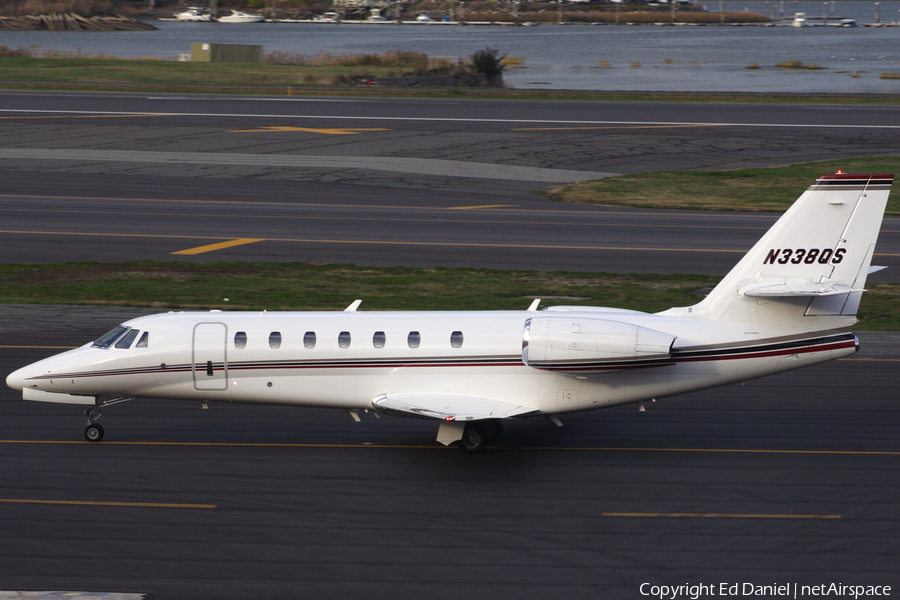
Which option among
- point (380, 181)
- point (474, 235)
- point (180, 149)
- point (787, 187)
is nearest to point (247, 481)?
point (474, 235)

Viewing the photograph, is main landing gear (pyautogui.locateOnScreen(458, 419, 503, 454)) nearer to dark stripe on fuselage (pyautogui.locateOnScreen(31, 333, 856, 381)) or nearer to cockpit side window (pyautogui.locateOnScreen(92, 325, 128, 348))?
dark stripe on fuselage (pyautogui.locateOnScreen(31, 333, 856, 381))

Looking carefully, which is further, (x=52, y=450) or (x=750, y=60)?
(x=750, y=60)

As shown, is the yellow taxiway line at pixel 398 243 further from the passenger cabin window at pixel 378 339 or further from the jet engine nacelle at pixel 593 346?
the jet engine nacelle at pixel 593 346

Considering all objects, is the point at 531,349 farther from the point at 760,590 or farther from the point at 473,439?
the point at 760,590

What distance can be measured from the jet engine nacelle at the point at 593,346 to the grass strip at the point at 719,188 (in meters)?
28.4

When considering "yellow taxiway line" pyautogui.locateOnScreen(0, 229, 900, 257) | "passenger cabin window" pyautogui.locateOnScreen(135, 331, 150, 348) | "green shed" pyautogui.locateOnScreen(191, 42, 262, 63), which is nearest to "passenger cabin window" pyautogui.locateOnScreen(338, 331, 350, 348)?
"passenger cabin window" pyautogui.locateOnScreen(135, 331, 150, 348)

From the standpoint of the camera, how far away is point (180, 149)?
56375 mm

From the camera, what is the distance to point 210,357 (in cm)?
1889

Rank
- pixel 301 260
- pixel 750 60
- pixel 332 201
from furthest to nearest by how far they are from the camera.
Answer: pixel 750 60
pixel 332 201
pixel 301 260

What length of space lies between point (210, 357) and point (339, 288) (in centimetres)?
1280

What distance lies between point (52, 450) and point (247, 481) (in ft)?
14.0

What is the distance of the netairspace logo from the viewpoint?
44.3 feet

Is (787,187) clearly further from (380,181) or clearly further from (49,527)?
(49,527)

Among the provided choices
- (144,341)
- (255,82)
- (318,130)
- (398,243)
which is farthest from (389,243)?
(255,82)
